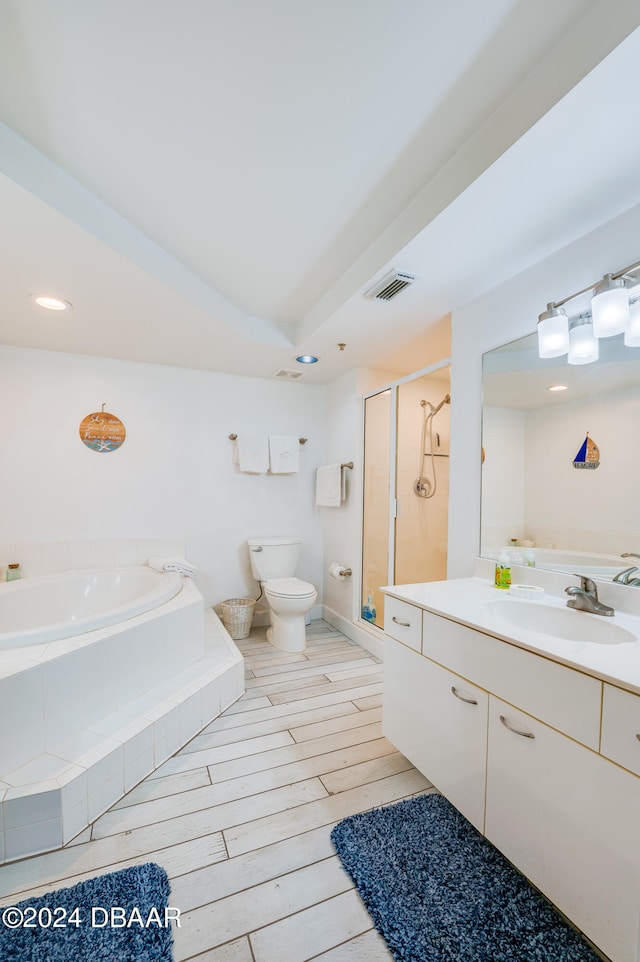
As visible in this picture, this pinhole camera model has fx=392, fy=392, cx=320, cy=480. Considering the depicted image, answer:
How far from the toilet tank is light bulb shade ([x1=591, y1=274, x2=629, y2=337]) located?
2.48 m

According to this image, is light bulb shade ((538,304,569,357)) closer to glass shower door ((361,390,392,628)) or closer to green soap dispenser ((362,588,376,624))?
glass shower door ((361,390,392,628))

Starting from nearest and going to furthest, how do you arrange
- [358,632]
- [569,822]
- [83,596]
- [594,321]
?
[569,822] < [594,321] < [83,596] < [358,632]

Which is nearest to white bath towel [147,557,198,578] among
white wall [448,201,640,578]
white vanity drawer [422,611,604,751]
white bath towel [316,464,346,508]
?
white bath towel [316,464,346,508]

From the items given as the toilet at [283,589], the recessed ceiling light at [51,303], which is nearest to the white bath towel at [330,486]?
the toilet at [283,589]

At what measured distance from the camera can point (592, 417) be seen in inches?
59.1

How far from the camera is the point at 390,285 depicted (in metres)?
1.86

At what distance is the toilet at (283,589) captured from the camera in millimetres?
2812

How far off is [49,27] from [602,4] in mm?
1355

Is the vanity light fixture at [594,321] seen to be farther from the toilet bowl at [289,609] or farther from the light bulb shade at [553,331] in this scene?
the toilet bowl at [289,609]

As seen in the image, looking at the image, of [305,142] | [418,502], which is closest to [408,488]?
[418,502]

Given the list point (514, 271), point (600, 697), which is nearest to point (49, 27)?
point (514, 271)

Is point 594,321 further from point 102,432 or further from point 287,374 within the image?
point 102,432

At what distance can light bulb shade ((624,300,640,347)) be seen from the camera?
133 cm

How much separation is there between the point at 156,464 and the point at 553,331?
2.76m
